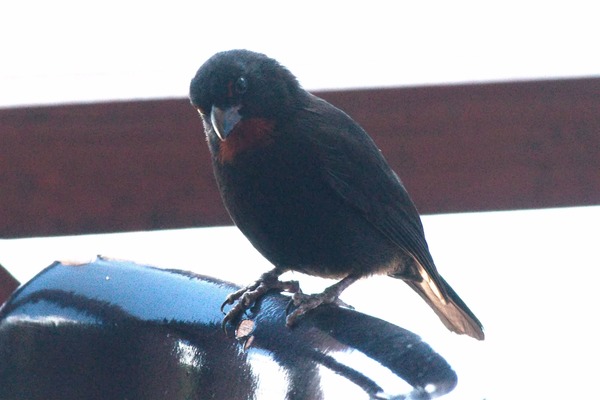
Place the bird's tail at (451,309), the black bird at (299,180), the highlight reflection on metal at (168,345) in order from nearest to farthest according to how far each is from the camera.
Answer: the highlight reflection on metal at (168,345) → the black bird at (299,180) → the bird's tail at (451,309)

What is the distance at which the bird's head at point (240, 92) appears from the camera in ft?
9.24

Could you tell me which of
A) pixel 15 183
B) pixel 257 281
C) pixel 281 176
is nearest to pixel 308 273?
pixel 281 176

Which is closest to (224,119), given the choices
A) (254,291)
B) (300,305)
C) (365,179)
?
(365,179)

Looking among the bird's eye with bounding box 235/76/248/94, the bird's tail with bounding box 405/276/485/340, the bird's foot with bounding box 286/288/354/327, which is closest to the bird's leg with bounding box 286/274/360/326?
the bird's foot with bounding box 286/288/354/327

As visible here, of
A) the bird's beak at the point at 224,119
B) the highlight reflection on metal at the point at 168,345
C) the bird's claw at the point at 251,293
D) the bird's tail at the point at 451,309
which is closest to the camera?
the highlight reflection on metal at the point at 168,345

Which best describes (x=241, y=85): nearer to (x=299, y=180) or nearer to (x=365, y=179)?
(x=299, y=180)

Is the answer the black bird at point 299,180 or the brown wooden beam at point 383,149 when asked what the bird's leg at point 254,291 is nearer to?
the black bird at point 299,180

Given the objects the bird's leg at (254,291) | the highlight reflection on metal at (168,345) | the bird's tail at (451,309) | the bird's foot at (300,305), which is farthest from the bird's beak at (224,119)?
the highlight reflection on metal at (168,345)

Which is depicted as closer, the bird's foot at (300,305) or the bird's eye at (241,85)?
the bird's foot at (300,305)

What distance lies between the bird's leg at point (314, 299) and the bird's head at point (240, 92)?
43cm

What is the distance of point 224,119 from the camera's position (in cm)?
285

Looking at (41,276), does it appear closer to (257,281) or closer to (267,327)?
(267,327)

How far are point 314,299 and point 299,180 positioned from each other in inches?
28.7

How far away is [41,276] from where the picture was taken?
1870mm
